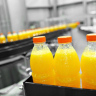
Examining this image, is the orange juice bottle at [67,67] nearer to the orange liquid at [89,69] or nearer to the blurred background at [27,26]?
the orange liquid at [89,69]

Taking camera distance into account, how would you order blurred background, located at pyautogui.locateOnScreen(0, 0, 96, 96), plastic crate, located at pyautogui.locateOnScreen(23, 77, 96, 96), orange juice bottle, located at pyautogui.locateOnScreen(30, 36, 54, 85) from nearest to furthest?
plastic crate, located at pyautogui.locateOnScreen(23, 77, 96, 96) < orange juice bottle, located at pyautogui.locateOnScreen(30, 36, 54, 85) < blurred background, located at pyautogui.locateOnScreen(0, 0, 96, 96)

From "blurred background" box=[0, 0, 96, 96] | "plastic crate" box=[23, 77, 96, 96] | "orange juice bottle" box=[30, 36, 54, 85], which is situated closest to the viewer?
"plastic crate" box=[23, 77, 96, 96]

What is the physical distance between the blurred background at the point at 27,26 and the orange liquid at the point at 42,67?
12.3 inches

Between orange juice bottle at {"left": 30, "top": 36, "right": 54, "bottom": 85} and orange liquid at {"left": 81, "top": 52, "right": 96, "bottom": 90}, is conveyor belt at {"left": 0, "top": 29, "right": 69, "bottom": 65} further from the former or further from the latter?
orange liquid at {"left": 81, "top": 52, "right": 96, "bottom": 90}

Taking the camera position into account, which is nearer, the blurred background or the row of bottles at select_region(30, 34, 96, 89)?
the row of bottles at select_region(30, 34, 96, 89)

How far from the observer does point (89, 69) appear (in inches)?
23.5

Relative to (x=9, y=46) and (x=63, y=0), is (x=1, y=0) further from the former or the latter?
(x=63, y=0)

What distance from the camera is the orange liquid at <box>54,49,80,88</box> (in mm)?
637

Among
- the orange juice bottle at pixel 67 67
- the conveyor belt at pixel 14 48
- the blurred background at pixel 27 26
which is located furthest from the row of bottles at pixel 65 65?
the conveyor belt at pixel 14 48

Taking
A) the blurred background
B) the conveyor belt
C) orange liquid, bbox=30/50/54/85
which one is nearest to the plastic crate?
orange liquid, bbox=30/50/54/85

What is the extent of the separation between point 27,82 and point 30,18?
10.5 m

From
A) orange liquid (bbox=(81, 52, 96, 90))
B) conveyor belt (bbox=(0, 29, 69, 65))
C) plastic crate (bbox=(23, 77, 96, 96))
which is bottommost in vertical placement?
conveyor belt (bbox=(0, 29, 69, 65))

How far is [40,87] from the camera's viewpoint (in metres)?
0.61

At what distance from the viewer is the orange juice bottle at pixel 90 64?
583 mm
